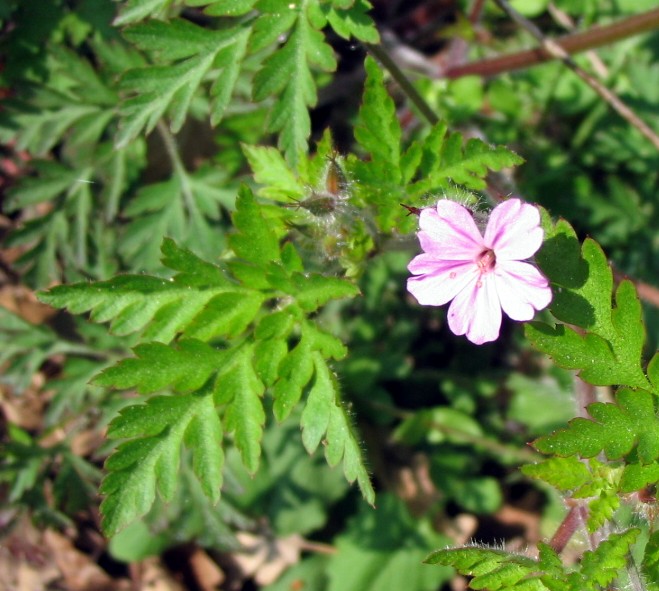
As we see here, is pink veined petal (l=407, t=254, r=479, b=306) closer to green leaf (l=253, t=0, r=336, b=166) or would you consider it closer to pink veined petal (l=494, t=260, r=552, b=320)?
pink veined petal (l=494, t=260, r=552, b=320)

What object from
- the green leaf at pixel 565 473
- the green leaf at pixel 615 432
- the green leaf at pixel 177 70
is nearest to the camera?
the green leaf at pixel 615 432

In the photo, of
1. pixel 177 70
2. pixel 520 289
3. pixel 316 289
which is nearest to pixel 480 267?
pixel 520 289

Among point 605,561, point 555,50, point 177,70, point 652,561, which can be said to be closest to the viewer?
point 605,561

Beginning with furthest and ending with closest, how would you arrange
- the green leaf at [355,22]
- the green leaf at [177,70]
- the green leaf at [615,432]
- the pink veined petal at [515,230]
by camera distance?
1. the green leaf at [177,70]
2. the green leaf at [355,22]
3. the green leaf at [615,432]
4. the pink veined petal at [515,230]

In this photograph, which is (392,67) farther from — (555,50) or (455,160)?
(555,50)

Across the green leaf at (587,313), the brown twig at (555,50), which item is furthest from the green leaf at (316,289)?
the brown twig at (555,50)

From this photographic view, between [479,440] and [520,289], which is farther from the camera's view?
[479,440]

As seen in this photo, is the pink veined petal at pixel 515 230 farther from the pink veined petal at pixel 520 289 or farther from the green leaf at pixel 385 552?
the green leaf at pixel 385 552

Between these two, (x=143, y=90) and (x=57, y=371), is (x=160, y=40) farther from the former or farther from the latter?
(x=57, y=371)
